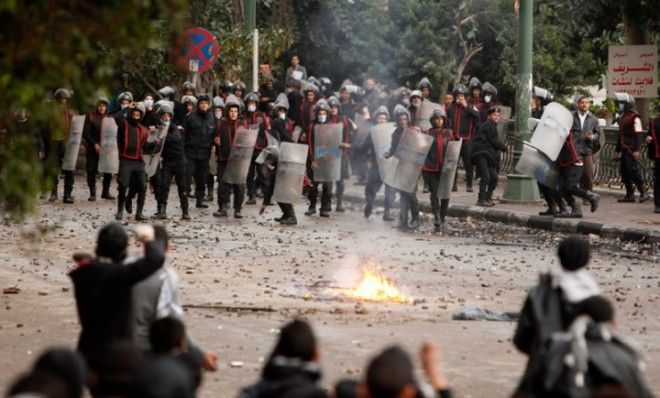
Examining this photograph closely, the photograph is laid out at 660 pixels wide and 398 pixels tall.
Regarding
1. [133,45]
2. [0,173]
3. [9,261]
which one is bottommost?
[9,261]

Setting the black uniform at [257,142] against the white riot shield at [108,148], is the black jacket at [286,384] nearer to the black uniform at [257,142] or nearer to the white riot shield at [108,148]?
the black uniform at [257,142]

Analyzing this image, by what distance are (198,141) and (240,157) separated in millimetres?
974

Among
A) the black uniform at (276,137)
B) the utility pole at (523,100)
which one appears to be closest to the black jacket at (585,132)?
the utility pole at (523,100)

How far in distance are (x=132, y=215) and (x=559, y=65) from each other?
14438 millimetres

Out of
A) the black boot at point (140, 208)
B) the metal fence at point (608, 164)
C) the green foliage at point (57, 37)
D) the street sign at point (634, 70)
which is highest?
the street sign at point (634, 70)

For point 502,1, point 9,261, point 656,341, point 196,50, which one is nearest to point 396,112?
point 196,50

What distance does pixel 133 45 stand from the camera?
782 centimetres

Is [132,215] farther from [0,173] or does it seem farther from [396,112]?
[0,173]

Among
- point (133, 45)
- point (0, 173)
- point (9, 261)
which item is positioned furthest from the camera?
point (9, 261)

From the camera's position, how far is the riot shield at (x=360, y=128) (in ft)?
90.9

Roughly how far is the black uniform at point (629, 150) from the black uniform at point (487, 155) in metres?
1.68

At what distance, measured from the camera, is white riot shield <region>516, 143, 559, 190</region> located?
23609 millimetres

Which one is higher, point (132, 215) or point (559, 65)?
point (559, 65)

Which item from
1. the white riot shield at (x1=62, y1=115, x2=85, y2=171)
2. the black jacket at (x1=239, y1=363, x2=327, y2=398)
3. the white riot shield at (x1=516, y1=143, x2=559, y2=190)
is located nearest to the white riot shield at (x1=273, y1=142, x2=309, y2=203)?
the white riot shield at (x1=516, y1=143, x2=559, y2=190)
